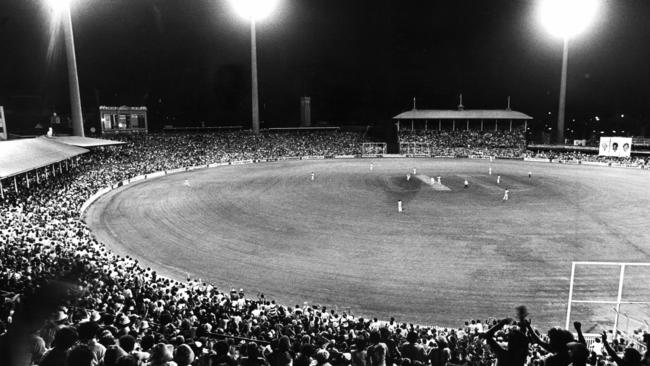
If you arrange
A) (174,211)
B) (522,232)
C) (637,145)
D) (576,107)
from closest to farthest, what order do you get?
(522,232), (174,211), (637,145), (576,107)

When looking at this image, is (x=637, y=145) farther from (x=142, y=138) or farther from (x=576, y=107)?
(x=142, y=138)

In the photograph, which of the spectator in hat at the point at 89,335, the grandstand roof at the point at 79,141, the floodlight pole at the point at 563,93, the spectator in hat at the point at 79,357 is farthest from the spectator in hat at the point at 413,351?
the floodlight pole at the point at 563,93

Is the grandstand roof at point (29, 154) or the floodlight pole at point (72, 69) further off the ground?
the floodlight pole at point (72, 69)

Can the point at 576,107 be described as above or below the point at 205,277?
above

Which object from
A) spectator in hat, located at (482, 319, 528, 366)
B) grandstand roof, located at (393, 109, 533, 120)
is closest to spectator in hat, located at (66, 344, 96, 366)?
spectator in hat, located at (482, 319, 528, 366)

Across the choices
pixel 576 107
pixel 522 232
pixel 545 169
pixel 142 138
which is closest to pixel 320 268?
pixel 522 232

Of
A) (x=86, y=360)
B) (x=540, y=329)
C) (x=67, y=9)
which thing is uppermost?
(x=67, y=9)

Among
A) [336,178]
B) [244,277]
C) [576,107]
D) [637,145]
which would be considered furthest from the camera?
[576,107]

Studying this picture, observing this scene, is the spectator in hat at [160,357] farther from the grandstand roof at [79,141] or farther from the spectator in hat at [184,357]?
the grandstand roof at [79,141]
